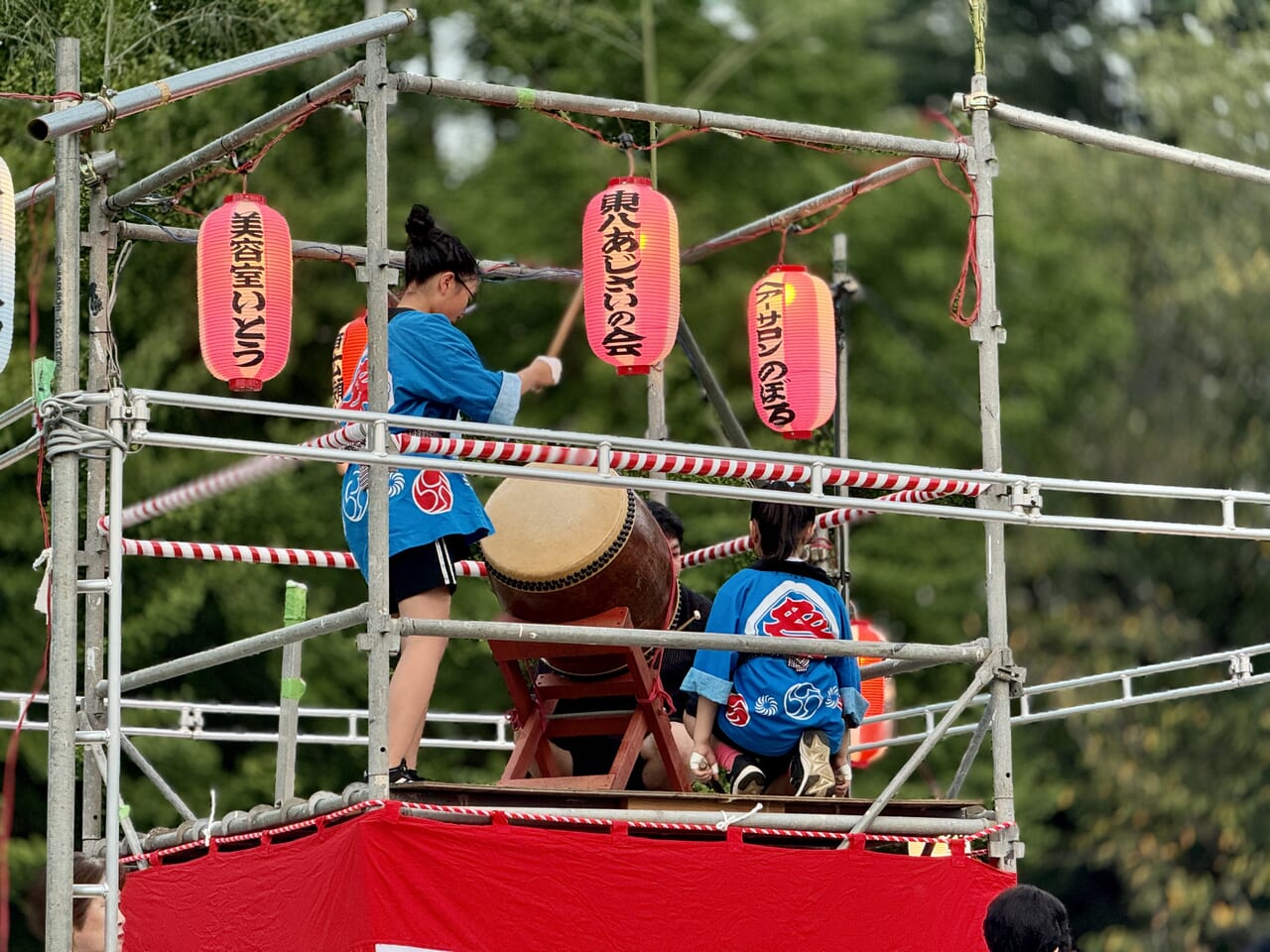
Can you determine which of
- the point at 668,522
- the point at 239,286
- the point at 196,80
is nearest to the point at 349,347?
the point at 239,286

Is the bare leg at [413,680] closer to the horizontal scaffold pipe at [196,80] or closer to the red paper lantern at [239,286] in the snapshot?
the horizontal scaffold pipe at [196,80]

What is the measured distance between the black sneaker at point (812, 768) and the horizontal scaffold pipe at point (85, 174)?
3243mm

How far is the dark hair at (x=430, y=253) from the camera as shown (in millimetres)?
6621

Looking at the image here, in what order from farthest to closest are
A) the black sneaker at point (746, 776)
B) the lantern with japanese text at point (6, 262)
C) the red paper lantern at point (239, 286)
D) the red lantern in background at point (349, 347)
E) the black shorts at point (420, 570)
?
1. the red lantern in background at point (349, 347)
2. the red paper lantern at point (239, 286)
3. the black sneaker at point (746, 776)
4. the black shorts at point (420, 570)
5. the lantern with japanese text at point (6, 262)

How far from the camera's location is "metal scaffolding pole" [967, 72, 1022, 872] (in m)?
6.70

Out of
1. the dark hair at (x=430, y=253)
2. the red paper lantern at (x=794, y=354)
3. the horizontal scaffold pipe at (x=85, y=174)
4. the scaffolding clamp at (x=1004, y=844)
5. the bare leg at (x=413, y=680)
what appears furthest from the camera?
the red paper lantern at (x=794, y=354)

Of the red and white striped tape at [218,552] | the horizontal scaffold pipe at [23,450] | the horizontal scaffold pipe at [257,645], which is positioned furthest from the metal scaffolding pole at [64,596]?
the red and white striped tape at [218,552]

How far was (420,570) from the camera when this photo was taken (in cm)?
633

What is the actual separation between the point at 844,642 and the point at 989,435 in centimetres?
94

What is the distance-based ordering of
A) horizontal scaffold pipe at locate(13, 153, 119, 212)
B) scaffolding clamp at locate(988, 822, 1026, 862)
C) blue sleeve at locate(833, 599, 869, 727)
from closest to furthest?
scaffolding clamp at locate(988, 822, 1026, 862) → blue sleeve at locate(833, 599, 869, 727) → horizontal scaffold pipe at locate(13, 153, 119, 212)

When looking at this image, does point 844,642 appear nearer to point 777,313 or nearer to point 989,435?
point 989,435

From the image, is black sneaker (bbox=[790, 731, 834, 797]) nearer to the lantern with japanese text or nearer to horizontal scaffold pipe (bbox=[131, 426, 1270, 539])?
horizontal scaffold pipe (bbox=[131, 426, 1270, 539])

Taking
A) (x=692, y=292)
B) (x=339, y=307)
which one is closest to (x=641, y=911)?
(x=339, y=307)

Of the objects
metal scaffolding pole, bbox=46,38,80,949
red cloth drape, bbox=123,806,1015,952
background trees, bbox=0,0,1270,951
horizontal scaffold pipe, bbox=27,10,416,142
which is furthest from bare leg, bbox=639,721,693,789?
background trees, bbox=0,0,1270,951
